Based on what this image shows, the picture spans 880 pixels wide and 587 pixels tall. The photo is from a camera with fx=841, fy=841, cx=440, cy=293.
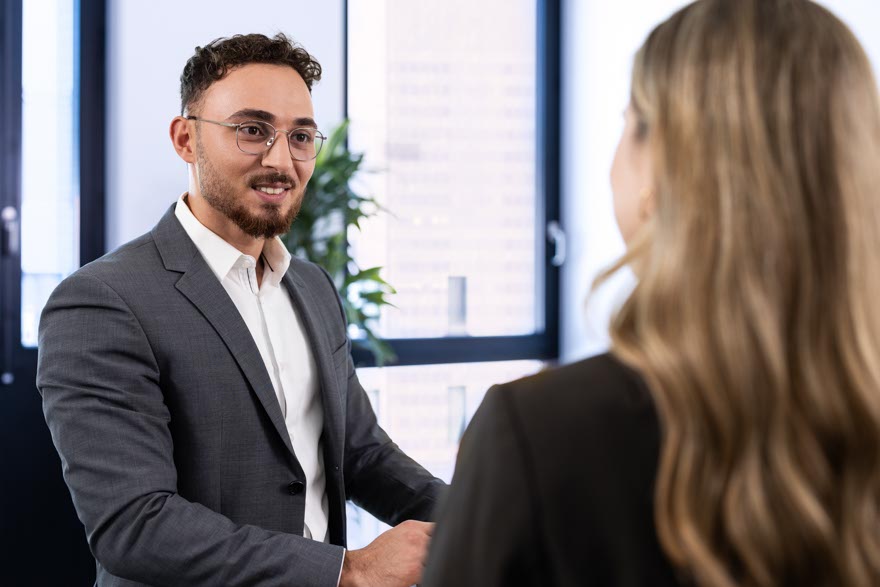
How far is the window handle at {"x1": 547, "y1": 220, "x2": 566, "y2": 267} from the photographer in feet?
13.6

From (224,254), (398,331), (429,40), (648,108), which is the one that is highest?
(429,40)

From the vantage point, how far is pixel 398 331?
3.86 metres

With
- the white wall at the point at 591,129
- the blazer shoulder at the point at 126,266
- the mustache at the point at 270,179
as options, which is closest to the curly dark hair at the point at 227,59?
the mustache at the point at 270,179

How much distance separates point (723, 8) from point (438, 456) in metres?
3.40

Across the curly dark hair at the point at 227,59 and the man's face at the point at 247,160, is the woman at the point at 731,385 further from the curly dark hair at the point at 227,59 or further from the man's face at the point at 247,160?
the curly dark hair at the point at 227,59

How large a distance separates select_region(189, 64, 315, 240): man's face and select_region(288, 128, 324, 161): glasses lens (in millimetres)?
21

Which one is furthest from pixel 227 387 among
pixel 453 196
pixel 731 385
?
pixel 453 196

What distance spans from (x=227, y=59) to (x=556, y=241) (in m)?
2.62

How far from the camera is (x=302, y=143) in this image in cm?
184

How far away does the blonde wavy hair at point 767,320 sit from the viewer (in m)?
0.60

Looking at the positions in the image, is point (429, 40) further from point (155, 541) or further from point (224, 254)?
point (155, 541)

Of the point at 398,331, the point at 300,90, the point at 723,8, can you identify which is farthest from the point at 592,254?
the point at 723,8

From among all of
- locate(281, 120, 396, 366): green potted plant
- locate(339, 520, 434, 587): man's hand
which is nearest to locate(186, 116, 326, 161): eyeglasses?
locate(339, 520, 434, 587): man's hand

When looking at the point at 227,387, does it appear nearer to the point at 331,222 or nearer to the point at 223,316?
the point at 223,316
